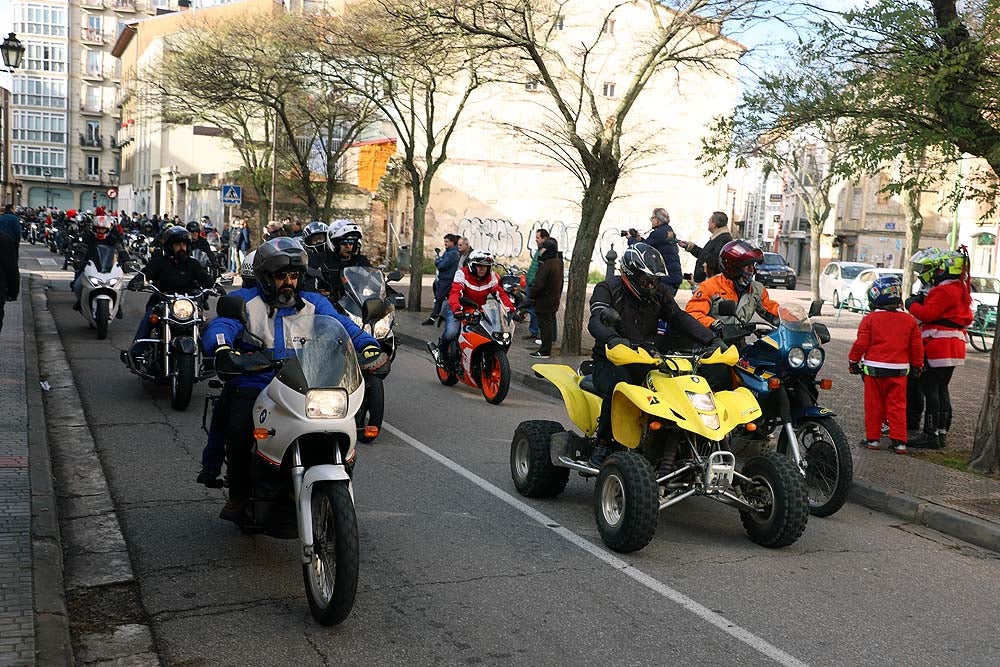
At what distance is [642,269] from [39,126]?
112 meters

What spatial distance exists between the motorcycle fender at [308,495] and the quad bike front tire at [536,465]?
2.62 meters

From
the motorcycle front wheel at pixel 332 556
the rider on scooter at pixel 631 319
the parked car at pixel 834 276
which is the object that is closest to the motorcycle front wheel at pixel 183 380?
the rider on scooter at pixel 631 319

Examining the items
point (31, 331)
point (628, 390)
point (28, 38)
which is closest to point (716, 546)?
point (628, 390)

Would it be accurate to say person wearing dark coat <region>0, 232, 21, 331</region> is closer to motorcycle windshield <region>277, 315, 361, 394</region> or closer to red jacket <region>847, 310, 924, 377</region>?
motorcycle windshield <region>277, 315, 361, 394</region>

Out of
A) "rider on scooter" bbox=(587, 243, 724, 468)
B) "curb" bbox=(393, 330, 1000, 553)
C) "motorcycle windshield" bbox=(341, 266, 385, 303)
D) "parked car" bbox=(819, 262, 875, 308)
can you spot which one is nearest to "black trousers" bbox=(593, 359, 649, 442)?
"rider on scooter" bbox=(587, 243, 724, 468)

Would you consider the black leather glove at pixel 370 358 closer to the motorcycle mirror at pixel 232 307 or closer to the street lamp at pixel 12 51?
the motorcycle mirror at pixel 232 307

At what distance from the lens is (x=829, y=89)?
31.2ft

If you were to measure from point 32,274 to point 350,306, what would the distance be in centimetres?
2036

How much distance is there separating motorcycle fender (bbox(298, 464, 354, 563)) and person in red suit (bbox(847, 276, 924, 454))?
6221 millimetres

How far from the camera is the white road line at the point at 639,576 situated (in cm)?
468

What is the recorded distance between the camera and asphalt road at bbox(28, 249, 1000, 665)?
15.1 ft

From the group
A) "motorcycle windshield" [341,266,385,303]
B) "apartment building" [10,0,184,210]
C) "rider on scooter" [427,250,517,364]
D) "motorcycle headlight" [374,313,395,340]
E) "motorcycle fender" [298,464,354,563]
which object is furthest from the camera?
"apartment building" [10,0,184,210]

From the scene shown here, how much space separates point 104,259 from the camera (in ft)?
48.9

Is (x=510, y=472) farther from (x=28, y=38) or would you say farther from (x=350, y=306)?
(x=28, y=38)
